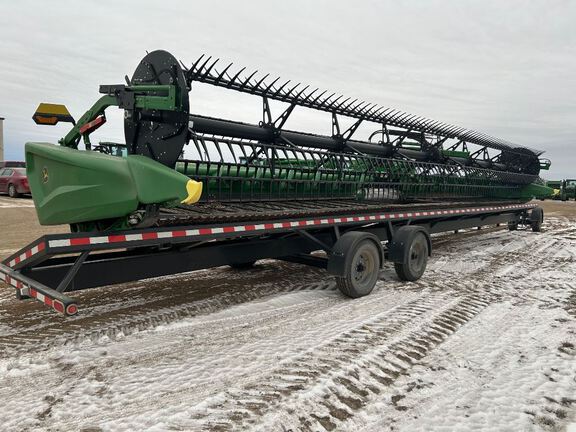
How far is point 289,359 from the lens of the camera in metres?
3.26

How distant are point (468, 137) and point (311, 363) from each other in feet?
33.8

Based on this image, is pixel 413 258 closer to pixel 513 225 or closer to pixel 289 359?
pixel 289 359

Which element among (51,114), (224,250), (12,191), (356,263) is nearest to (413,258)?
(356,263)

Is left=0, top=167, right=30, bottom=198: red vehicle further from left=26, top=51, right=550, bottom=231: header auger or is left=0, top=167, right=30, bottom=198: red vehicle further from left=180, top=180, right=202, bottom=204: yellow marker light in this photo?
left=180, top=180, right=202, bottom=204: yellow marker light

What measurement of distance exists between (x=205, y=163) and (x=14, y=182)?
1559cm

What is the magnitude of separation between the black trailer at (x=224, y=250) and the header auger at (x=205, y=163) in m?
0.28

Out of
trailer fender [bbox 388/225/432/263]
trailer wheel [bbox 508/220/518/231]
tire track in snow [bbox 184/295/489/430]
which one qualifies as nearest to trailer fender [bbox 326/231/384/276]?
tire track in snow [bbox 184/295/489/430]

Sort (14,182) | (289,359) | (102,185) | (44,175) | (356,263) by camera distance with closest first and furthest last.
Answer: (102,185) < (289,359) < (44,175) < (356,263) < (14,182)

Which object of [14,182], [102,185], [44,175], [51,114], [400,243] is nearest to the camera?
[102,185]

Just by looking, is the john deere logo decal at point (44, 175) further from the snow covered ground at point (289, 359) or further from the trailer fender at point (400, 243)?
the trailer fender at point (400, 243)

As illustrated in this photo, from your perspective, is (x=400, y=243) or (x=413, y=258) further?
(x=413, y=258)

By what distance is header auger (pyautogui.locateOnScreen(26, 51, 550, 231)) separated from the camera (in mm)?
3227

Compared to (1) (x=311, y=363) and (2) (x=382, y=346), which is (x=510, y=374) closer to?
(2) (x=382, y=346)

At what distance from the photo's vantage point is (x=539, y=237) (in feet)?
36.9
